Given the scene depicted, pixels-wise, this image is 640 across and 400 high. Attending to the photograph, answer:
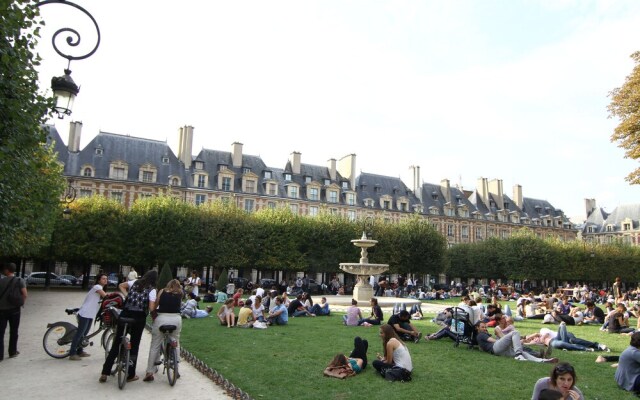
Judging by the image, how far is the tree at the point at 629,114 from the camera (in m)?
21.2

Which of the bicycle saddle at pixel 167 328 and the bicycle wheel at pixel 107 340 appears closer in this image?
the bicycle saddle at pixel 167 328

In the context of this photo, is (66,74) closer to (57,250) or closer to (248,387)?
(248,387)

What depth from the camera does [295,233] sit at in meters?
40.7

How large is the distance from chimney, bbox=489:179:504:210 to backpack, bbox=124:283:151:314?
75.2m

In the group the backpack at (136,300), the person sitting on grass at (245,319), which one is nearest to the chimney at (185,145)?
the person sitting on grass at (245,319)

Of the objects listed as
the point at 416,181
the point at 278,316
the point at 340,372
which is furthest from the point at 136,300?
the point at 416,181

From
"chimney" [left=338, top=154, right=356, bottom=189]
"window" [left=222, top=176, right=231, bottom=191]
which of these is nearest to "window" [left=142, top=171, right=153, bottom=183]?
"window" [left=222, top=176, right=231, bottom=191]

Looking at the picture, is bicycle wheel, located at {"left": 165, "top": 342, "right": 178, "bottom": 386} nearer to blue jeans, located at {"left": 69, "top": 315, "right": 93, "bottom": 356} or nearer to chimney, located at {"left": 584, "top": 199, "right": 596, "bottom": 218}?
blue jeans, located at {"left": 69, "top": 315, "right": 93, "bottom": 356}

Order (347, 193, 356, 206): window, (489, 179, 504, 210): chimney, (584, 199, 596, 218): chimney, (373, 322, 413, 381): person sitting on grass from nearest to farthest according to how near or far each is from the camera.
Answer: (373, 322, 413, 381): person sitting on grass
(347, 193, 356, 206): window
(489, 179, 504, 210): chimney
(584, 199, 596, 218): chimney

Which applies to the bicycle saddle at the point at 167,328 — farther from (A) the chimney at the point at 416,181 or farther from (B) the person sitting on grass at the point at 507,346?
(A) the chimney at the point at 416,181

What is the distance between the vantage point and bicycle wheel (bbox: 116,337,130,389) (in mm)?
7660

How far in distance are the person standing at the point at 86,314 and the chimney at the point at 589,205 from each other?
328 ft

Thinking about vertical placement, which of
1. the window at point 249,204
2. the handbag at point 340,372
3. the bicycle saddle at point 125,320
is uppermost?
the window at point 249,204

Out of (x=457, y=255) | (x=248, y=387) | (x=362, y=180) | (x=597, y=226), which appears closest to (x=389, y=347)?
(x=248, y=387)
